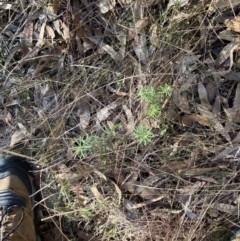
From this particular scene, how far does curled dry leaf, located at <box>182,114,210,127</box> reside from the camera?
166cm

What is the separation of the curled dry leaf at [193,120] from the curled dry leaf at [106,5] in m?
0.52

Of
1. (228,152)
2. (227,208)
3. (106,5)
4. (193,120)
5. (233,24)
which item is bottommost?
(227,208)

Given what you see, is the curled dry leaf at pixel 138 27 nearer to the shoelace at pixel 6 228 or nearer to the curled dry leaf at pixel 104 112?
the curled dry leaf at pixel 104 112

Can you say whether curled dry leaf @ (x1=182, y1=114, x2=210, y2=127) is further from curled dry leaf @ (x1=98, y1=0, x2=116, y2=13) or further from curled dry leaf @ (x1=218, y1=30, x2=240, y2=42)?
curled dry leaf @ (x1=98, y1=0, x2=116, y2=13)

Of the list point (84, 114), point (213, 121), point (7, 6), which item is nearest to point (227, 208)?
point (213, 121)

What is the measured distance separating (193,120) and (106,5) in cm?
56

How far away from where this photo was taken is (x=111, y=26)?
1.79 m

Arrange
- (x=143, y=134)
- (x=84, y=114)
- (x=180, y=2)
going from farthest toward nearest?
(x=84, y=114) → (x=180, y=2) → (x=143, y=134)

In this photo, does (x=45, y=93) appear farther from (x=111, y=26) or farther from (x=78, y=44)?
(x=111, y=26)

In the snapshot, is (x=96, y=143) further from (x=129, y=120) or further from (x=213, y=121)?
(x=213, y=121)

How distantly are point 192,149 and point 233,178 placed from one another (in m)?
0.18

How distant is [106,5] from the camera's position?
70.0 inches

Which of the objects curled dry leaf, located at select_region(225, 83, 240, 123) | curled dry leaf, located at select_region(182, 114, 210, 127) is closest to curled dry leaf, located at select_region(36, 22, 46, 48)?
curled dry leaf, located at select_region(182, 114, 210, 127)

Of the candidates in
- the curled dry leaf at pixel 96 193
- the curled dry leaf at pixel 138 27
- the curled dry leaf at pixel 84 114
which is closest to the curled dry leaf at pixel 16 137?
the curled dry leaf at pixel 84 114
